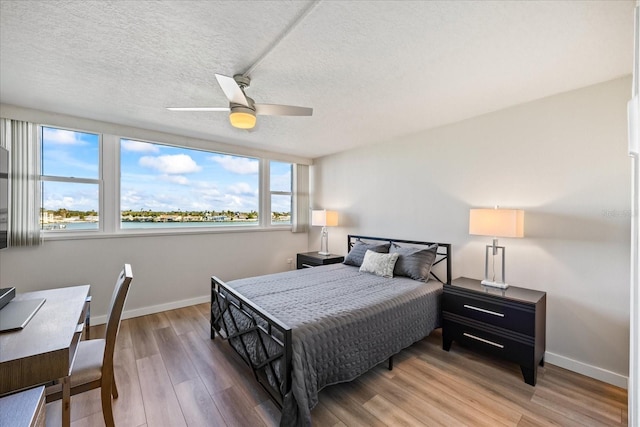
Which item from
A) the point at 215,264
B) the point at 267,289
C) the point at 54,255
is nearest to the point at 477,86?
the point at 267,289

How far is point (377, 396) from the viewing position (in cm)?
201

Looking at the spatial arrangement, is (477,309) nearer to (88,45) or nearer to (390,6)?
(390,6)

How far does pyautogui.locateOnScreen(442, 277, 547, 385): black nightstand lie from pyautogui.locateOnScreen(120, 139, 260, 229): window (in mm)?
3351

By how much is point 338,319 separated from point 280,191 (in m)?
3.38

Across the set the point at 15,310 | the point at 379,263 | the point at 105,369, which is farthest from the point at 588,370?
the point at 15,310

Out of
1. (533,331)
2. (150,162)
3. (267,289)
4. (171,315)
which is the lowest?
(171,315)

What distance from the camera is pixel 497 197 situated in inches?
112

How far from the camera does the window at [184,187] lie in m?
3.59

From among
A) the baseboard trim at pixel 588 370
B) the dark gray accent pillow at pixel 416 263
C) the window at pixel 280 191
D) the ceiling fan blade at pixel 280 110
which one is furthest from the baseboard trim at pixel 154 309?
the baseboard trim at pixel 588 370

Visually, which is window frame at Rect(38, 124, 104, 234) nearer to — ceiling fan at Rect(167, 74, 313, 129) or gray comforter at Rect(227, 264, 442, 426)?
gray comforter at Rect(227, 264, 442, 426)

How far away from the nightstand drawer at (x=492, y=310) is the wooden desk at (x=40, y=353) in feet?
9.34

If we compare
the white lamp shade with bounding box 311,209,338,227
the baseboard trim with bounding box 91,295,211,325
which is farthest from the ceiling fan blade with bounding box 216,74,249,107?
the baseboard trim with bounding box 91,295,211,325

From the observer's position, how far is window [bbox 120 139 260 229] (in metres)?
3.59

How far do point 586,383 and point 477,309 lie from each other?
0.92 m
